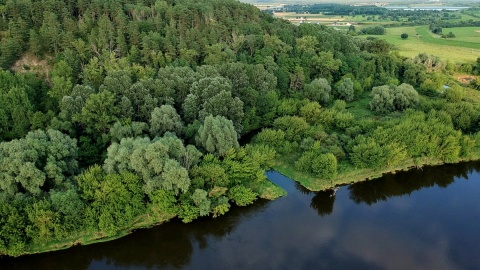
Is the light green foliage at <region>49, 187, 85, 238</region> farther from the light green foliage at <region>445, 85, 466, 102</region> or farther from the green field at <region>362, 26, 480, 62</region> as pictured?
the green field at <region>362, 26, 480, 62</region>

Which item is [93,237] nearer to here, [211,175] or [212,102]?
[211,175]

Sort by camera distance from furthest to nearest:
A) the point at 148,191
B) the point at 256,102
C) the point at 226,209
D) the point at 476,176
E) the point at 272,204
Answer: the point at 256,102
the point at 476,176
the point at 272,204
the point at 226,209
the point at 148,191

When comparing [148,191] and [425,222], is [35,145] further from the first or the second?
[425,222]

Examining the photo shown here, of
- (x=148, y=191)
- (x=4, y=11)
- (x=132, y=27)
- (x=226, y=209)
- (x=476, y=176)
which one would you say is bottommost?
(x=476, y=176)

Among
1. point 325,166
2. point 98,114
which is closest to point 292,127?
point 325,166

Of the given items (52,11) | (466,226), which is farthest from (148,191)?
(52,11)

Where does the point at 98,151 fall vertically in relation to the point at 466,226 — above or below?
above
